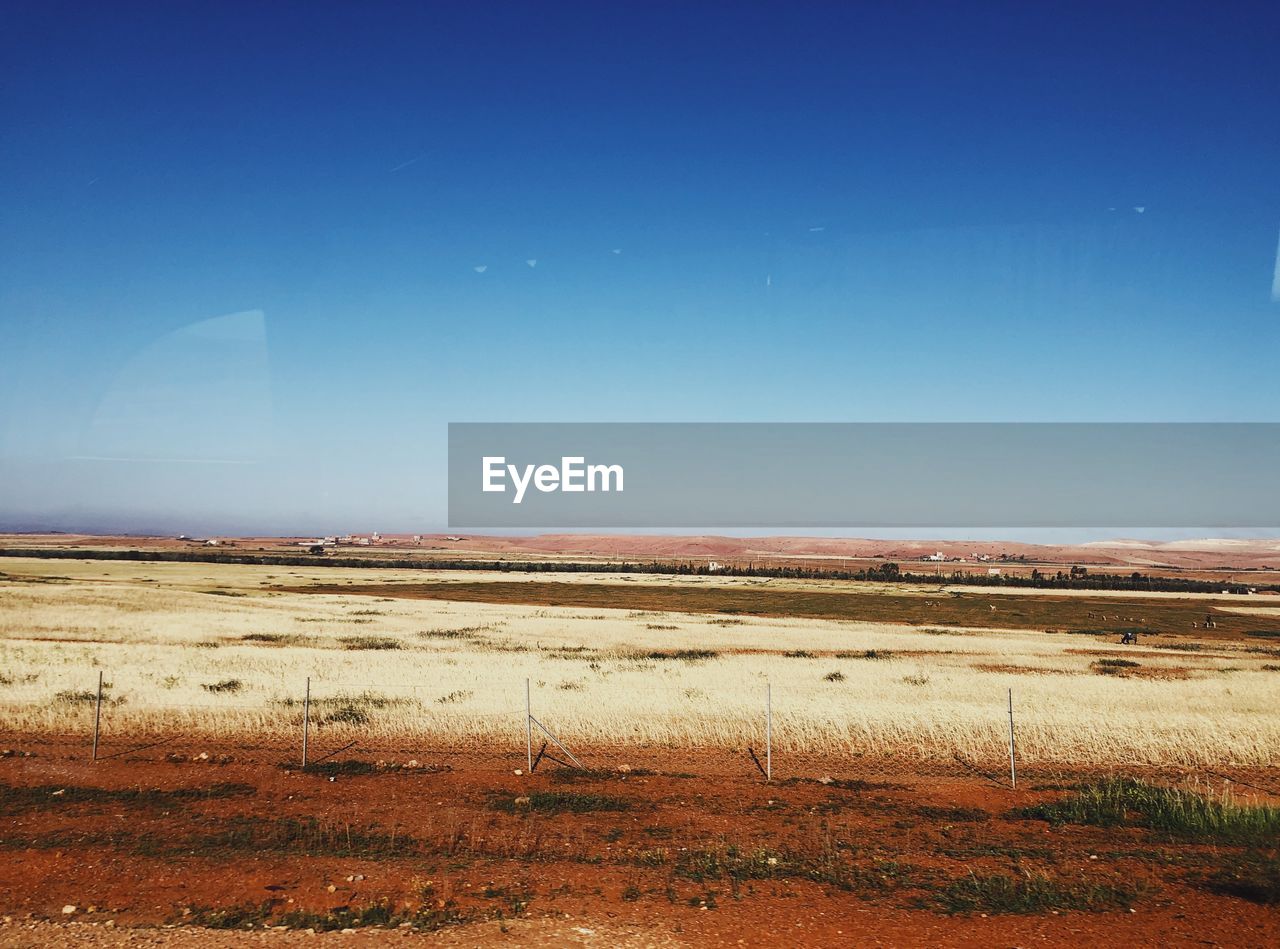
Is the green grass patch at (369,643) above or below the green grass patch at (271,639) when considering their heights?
below

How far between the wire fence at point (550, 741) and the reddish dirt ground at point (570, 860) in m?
0.96

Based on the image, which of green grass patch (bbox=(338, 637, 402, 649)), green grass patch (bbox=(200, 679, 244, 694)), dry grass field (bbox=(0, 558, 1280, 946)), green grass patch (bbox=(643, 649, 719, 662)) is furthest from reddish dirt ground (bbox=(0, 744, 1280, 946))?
green grass patch (bbox=(338, 637, 402, 649))

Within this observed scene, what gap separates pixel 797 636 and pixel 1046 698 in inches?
877

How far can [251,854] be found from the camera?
41.2 feet

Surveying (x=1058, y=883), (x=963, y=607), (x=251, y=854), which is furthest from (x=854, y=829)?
(x=963, y=607)

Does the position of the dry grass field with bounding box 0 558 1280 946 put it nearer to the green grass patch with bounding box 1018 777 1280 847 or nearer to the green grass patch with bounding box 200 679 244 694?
the green grass patch with bounding box 1018 777 1280 847

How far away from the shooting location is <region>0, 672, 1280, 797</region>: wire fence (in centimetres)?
1859

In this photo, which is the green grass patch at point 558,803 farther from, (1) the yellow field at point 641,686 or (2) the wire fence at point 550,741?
(1) the yellow field at point 641,686

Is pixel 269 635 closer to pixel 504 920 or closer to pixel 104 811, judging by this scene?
pixel 104 811

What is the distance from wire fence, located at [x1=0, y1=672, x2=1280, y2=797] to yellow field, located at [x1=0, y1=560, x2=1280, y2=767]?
105 millimetres

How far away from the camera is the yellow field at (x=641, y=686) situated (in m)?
20.9

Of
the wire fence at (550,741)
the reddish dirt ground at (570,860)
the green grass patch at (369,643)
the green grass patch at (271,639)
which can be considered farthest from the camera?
the green grass patch at (271,639)

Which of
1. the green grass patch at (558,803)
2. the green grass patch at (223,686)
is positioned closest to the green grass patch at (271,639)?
the green grass patch at (223,686)

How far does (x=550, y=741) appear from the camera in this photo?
20734mm
